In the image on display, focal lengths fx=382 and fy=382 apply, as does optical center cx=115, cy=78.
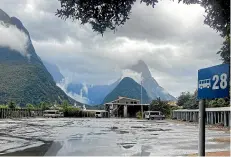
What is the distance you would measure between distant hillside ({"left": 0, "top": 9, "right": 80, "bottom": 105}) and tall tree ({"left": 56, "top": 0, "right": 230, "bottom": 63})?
363 feet

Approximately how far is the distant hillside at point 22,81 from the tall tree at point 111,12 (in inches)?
4356

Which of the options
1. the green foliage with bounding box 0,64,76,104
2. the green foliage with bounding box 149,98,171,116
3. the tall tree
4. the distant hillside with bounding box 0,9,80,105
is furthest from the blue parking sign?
the green foliage with bounding box 0,64,76,104

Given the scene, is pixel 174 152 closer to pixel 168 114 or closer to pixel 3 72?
pixel 168 114

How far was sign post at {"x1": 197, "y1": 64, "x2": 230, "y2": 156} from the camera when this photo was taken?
4262mm

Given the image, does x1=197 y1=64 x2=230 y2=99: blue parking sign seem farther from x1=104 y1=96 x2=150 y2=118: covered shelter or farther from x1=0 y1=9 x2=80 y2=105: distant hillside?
x1=0 y1=9 x2=80 y2=105: distant hillside

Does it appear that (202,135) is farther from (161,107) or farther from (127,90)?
(127,90)

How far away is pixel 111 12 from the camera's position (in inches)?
278

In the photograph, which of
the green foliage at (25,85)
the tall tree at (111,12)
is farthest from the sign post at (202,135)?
the green foliage at (25,85)

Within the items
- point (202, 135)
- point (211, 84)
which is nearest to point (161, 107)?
point (202, 135)

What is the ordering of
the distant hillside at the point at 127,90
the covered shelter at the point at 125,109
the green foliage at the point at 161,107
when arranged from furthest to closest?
the distant hillside at the point at 127,90
the covered shelter at the point at 125,109
the green foliage at the point at 161,107

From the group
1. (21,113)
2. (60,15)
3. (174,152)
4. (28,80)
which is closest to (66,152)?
(174,152)

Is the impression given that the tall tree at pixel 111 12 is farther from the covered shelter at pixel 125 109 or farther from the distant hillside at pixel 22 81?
the distant hillside at pixel 22 81

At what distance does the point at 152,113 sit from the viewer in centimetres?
6850

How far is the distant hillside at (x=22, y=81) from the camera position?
120m
